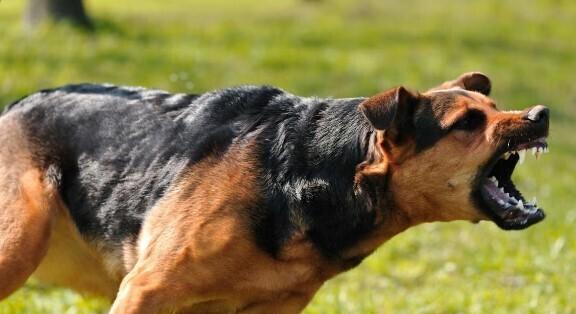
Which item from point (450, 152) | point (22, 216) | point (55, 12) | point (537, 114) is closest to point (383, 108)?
point (450, 152)

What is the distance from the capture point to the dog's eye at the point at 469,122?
17.0 ft

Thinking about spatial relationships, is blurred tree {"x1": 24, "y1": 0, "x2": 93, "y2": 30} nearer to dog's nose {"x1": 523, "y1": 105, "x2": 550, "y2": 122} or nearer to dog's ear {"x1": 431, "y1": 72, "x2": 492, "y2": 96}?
dog's ear {"x1": 431, "y1": 72, "x2": 492, "y2": 96}

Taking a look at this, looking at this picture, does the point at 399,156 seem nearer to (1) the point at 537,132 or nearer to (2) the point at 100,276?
(1) the point at 537,132

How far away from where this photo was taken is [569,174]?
45.2 ft

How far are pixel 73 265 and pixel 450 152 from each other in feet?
8.10

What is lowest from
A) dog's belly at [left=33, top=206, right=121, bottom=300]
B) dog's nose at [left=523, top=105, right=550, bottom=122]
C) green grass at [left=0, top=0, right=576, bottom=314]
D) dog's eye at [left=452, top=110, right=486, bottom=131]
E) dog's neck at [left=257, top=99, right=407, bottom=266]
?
green grass at [left=0, top=0, right=576, bottom=314]

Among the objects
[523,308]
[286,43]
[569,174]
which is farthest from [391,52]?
[523,308]

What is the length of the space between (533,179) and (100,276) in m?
8.17

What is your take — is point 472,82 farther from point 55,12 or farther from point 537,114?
point 55,12

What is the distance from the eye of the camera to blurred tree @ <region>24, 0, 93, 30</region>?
1538 centimetres

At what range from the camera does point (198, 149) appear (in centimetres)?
561

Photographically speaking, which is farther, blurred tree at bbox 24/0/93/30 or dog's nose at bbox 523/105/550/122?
blurred tree at bbox 24/0/93/30

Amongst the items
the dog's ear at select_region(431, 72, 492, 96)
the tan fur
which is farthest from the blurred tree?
the dog's ear at select_region(431, 72, 492, 96)

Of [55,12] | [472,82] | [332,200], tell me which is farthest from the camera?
[55,12]
